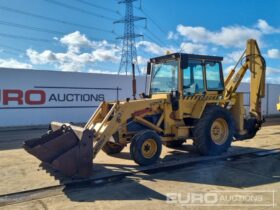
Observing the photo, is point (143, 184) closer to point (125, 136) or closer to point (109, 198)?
point (109, 198)

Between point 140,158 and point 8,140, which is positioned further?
point 8,140

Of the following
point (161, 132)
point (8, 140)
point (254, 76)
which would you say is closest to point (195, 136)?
point (161, 132)

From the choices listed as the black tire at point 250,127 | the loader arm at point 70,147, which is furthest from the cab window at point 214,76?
the loader arm at point 70,147

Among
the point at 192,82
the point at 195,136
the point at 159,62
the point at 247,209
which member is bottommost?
the point at 247,209

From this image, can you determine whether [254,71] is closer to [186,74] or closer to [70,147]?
[186,74]

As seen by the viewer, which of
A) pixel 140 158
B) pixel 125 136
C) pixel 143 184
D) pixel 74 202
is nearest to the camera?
pixel 74 202

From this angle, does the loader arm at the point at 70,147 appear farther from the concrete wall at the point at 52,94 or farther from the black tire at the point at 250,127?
the concrete wall at the point at 52,94

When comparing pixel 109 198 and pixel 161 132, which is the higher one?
pixel 161 132

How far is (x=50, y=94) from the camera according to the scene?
18.7 m

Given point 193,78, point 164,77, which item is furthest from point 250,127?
Result: point 164,77

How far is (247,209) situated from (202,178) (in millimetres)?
1693

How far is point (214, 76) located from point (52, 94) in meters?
11.6

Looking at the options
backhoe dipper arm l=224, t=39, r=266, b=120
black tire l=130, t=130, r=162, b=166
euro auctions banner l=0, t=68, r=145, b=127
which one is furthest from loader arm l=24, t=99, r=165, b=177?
euro auctions banner l=0, t=68, r=145, b=127

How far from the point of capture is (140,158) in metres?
7.49
